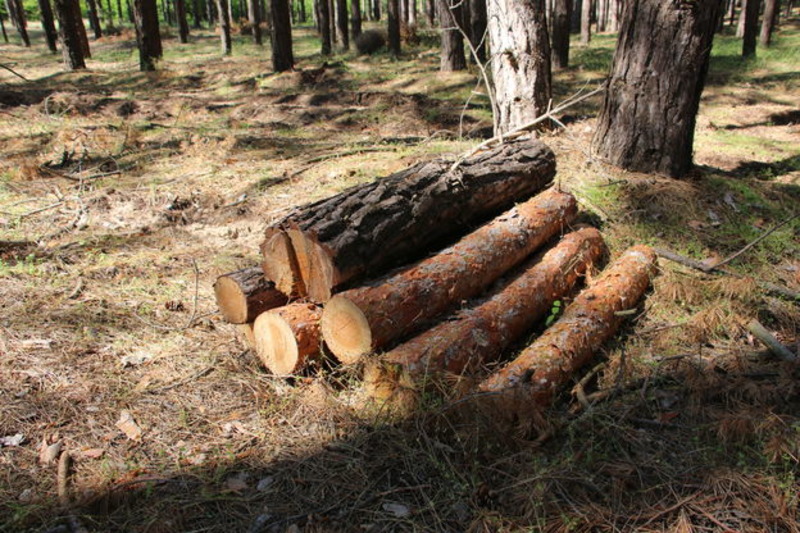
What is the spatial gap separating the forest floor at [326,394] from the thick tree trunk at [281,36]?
24.8ft

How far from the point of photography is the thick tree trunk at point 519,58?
6.88 m

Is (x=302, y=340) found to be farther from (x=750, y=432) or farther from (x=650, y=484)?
(x=750, y=432)

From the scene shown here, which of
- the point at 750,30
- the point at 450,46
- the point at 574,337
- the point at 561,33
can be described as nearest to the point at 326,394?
the point at 574,337

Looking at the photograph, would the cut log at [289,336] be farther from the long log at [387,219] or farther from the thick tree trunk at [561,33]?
the thick tree trunk at [561,33]

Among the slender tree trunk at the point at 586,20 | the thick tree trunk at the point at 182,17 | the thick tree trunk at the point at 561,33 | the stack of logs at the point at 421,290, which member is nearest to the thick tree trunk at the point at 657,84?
the stack of logs at the point at 421,290

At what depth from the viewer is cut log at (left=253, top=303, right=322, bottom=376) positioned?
3348 mm

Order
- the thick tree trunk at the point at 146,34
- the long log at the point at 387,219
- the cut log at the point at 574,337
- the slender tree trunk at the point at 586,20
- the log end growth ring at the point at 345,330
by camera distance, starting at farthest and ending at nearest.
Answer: the slender tree trunk at the point at 586,20 → the thick tree trunk at the point at 146,34 → the long log at the point at 387,219 → the log end growth ring at the point at 345,330 → the cut log at the point at 574,337

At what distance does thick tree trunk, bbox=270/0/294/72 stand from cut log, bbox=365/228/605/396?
11.9 m

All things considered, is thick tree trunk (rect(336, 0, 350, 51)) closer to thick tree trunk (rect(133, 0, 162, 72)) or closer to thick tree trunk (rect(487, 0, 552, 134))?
thick tree trunk (rect(133, 0, 162, 72))

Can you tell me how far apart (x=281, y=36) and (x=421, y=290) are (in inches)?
495

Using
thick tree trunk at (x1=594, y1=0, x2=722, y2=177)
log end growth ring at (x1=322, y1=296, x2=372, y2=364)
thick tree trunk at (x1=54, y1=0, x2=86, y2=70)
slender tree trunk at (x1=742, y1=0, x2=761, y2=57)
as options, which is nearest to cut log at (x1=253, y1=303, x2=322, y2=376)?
log end growth ring at (x1=322, y1=296, x2=372, y2=364)

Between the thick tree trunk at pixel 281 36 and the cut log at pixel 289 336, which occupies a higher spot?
the thick tree trunk at pixel 281 36

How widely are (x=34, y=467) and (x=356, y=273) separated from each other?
2.03 m

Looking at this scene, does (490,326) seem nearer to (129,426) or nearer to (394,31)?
(129,426)
